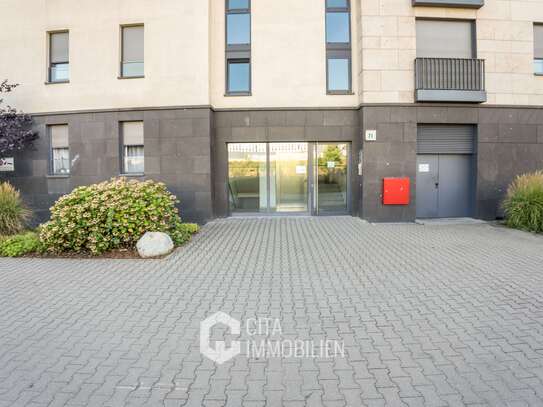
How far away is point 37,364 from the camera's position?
3025mm

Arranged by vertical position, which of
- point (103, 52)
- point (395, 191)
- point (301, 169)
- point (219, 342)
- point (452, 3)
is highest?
point (452, 3)

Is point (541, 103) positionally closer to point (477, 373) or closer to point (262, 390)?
point (477, 373)

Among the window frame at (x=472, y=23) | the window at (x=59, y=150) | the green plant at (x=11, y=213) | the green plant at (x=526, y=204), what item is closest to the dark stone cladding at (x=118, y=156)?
the window at (x=59, y=150)

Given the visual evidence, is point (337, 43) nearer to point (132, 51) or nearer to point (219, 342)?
point (132, 51)

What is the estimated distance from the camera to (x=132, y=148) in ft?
37.8

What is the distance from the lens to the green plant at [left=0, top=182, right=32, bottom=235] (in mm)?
7891

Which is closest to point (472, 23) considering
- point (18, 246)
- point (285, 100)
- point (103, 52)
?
point (285, 100)

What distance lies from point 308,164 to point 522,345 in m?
9.00

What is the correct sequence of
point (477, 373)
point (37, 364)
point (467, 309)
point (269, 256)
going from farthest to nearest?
point (269, 256), point (467, 309), point (37, 364), point (477, 373)

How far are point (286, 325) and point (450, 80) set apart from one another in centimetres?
1052

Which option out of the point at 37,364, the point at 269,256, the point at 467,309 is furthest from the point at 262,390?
the point at 269,256

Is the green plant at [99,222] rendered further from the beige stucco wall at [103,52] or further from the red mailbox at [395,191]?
the red mailbox at [395,191]

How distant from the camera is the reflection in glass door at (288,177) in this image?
11706mm

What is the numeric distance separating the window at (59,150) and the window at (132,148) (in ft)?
7.30
